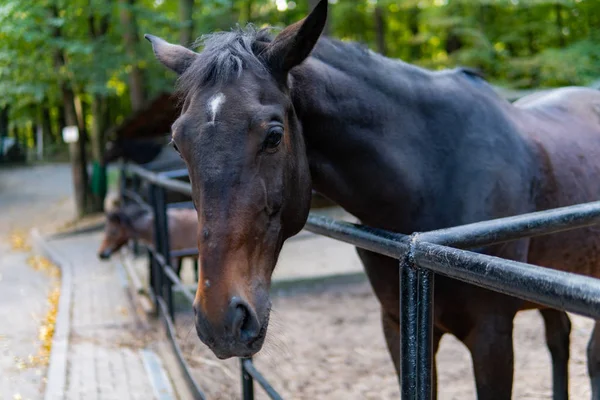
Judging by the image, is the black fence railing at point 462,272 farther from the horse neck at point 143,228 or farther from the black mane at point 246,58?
the horse neck at point 143,228

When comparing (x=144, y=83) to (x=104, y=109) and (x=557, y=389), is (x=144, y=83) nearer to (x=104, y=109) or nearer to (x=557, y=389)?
(x=104, y=109)

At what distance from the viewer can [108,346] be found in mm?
5246

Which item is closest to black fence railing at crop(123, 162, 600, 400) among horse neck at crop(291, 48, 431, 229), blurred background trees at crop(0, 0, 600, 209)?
horse neck at crop(291, 48, 431, 229)

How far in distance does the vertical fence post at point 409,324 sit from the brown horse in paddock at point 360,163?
1.33 ft

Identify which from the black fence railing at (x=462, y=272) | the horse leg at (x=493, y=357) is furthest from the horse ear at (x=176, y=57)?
the horse leg at (x=493, y=357)

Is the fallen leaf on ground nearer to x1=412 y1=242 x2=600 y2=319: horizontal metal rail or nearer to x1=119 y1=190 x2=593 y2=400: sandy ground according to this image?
x1=119 y1=190 x2=593 y2=400: sandy ground

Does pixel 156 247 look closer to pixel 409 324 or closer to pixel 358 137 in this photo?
pixel 358 137

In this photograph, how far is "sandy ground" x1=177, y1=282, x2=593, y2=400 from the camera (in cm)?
417

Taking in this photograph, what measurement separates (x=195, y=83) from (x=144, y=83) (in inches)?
488

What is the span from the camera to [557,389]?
349cm

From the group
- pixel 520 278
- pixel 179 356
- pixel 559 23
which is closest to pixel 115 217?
pixel 179 356

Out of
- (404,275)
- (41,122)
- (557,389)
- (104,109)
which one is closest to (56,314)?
(557,389)

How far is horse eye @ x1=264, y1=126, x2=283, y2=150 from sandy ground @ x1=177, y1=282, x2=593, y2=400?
192 cm

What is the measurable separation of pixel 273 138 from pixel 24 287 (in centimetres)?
765
